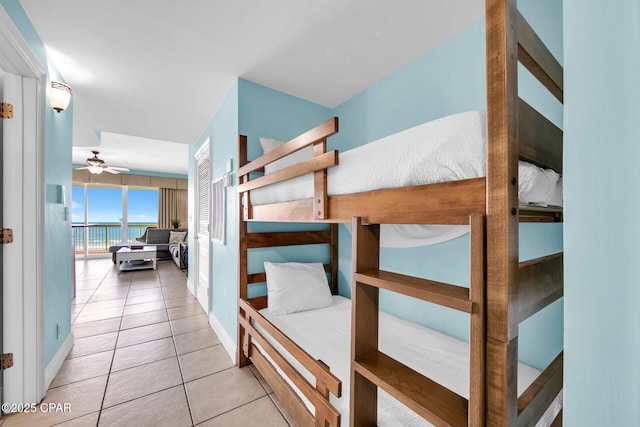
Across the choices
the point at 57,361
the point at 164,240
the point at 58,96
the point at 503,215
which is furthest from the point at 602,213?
the point at 164,240

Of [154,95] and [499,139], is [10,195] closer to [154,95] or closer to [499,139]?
[154,95]

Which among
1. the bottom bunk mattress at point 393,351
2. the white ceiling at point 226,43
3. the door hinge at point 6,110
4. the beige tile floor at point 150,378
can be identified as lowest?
the beige tile floor at point 150,378

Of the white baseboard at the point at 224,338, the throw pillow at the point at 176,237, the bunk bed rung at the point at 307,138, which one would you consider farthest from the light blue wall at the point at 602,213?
the throw pillow at the point at 176,237

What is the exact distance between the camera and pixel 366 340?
91 centimetres

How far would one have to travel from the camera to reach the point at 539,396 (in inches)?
29.9

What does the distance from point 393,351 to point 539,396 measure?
686mm

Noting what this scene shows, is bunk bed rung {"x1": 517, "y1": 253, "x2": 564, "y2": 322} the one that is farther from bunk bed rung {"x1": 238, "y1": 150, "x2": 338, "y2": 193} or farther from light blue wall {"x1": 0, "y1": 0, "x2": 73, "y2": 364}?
light blue wall {"x1": 0, "y1": 0, "x2": 73, "y2": 364}

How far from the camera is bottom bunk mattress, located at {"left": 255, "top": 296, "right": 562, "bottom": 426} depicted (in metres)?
0.94

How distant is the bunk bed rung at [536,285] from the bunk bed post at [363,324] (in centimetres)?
43

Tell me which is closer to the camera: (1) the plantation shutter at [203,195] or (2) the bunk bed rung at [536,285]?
(2) the bunk bed rung at [536,285]

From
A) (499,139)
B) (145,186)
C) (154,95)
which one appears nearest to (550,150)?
(499,139)

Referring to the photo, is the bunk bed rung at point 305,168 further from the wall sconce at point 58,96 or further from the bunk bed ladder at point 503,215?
the wall sconce at point 58,96

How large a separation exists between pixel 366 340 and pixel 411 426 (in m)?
0.30

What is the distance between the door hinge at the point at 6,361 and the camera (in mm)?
1508
